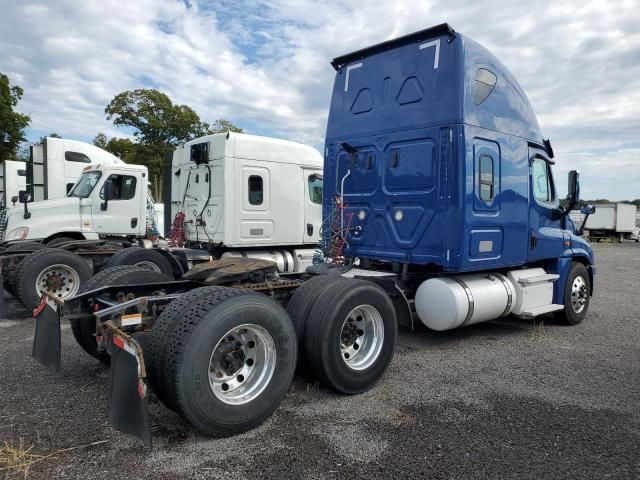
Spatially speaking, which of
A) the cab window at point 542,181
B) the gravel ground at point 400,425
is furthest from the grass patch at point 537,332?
the cab window at point 542,181

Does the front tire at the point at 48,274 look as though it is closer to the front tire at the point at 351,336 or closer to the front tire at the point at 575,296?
the front tire at the point at 351,336

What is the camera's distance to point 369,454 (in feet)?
10.5

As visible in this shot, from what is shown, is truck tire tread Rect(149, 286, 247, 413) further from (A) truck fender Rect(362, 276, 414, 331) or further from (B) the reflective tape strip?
(A) truck fender Rect(362, 276, 414, 331)

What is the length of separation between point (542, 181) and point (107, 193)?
796cm

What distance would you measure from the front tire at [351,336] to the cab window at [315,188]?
6.09 meters

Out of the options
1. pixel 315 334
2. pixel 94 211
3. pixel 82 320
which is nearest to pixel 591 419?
pixel 315 334

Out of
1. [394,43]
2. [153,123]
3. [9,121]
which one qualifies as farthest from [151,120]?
[394,43]

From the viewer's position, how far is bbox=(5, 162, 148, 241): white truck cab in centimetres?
907

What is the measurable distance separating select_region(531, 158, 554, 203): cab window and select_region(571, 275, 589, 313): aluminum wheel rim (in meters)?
1.33

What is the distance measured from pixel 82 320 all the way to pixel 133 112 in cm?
3617

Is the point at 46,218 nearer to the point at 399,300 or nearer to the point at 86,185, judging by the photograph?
the point at 86,185

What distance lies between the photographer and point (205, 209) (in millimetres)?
9680

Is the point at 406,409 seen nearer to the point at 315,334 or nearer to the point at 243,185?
the point at 315,334

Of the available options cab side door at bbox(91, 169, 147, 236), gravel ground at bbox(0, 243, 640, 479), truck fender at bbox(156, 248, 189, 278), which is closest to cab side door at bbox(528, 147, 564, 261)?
gravel ground at bbox(0, 243, 640, 479)
